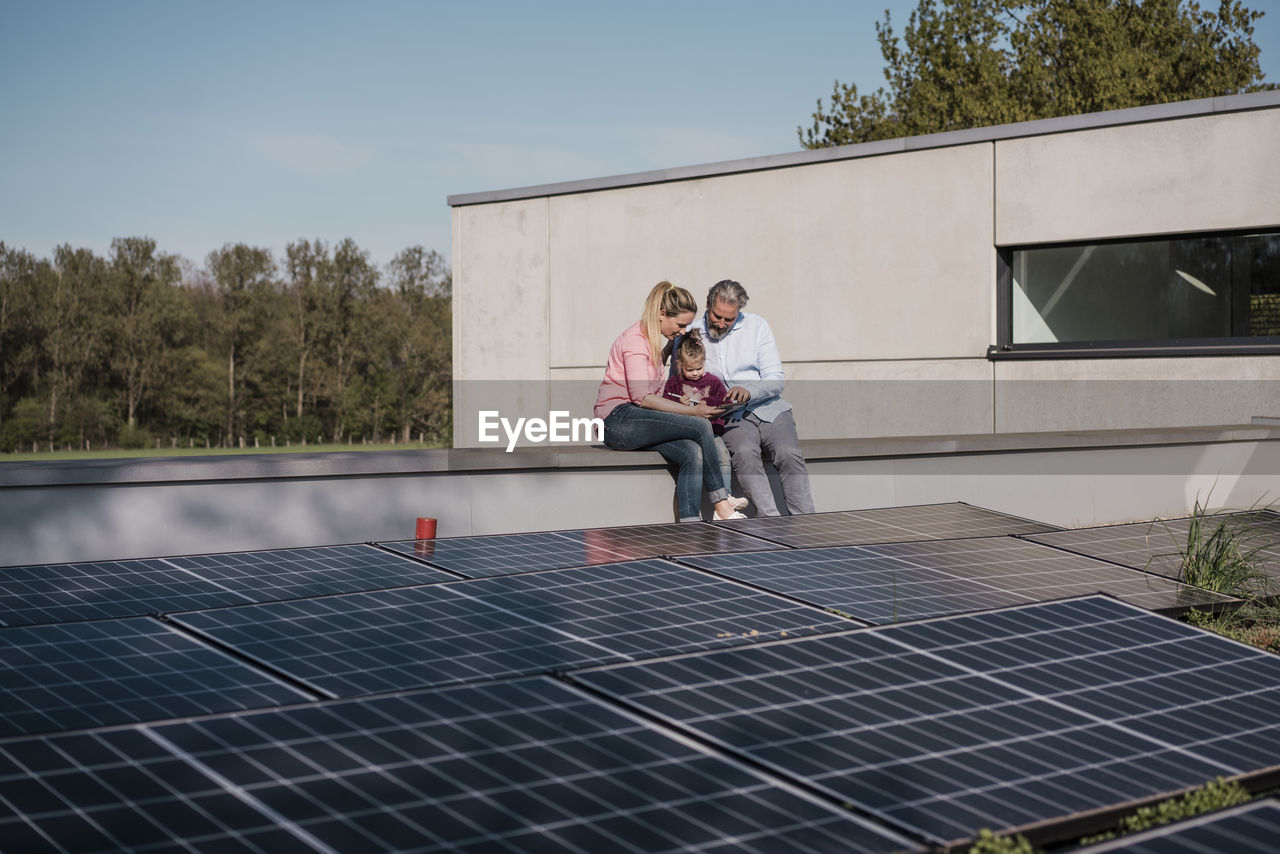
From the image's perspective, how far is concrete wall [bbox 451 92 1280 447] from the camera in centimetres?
1201

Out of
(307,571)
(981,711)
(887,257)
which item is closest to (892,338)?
(887,257)

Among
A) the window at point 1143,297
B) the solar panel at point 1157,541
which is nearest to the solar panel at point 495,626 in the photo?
the solar panel at point 1157,541

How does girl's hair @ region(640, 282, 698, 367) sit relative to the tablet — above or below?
above

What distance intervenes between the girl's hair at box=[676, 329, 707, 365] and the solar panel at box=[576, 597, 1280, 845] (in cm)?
464

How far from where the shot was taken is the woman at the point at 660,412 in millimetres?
7848

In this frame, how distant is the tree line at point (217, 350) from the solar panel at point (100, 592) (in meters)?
85.8

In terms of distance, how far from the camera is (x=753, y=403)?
836 cm

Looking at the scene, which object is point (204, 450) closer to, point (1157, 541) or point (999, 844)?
point (1157, 541)

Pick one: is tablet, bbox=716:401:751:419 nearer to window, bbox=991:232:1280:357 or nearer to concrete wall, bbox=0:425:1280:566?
concrete wall, bbox=0:425:1280:566

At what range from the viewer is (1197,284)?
1226cm

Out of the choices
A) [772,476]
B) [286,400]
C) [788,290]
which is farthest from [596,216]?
[286,400]

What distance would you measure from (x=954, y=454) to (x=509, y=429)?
9.29 m

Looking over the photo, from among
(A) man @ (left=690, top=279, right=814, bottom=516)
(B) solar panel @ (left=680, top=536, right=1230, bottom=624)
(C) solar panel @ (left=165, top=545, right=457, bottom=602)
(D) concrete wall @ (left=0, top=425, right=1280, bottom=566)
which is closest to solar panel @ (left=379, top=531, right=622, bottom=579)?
(C) solar panel @ (left=165, top=545, right=457, bottom=602)

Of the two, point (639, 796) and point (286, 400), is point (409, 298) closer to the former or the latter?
point (286, 400)
